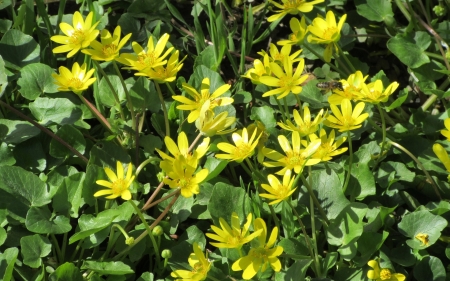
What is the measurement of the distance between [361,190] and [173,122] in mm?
748

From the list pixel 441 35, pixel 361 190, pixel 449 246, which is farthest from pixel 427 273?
pixel 441 35

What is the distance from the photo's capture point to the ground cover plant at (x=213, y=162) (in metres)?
2.04

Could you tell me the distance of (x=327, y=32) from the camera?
2486 mm

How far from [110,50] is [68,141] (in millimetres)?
354

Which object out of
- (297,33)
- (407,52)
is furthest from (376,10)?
(297,33)

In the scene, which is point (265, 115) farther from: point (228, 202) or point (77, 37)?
point (77, 37)

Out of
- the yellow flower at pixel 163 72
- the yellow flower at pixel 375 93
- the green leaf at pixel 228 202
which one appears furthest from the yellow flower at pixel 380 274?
the yellow flower at pixel 163 72

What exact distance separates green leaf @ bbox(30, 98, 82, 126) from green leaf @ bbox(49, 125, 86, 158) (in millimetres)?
30

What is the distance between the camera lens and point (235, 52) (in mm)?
2912

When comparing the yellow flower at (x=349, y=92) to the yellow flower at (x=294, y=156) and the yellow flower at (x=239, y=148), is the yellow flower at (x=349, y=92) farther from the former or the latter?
the yellow flower at (x=239, y=148)

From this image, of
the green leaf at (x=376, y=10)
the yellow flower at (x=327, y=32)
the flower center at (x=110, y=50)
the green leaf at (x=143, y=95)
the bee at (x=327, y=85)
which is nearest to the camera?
the flower center at (x=110, y=50)

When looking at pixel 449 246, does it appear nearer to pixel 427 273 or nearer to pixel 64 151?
pixel 427 273

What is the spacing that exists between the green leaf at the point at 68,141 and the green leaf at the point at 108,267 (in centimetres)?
46

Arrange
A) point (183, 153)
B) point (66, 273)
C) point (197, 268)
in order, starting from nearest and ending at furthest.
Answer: point (197, 268), point (66, 273), point (183, 153)
